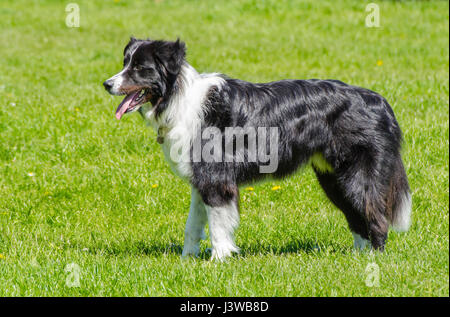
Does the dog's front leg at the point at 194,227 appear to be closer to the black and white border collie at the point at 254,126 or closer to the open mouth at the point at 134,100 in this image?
the black and white border collie at the point at 254,126

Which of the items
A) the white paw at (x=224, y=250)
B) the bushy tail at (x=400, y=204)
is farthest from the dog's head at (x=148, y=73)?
the bushy tail at (x=400, y=204)

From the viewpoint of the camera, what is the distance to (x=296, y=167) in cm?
478

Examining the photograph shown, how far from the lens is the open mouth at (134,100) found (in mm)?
4469

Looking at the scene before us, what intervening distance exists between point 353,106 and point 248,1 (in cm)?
1044

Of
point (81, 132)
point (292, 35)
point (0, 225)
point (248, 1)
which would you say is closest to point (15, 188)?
point (0, 225)

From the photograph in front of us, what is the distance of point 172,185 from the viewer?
6.22 metres

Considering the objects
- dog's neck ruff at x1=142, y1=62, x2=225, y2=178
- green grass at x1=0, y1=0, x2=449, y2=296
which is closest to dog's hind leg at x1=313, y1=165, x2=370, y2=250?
green grass at x1=0, y1=0, x2=449, y2=296

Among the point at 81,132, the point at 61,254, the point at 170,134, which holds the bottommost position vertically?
the point at 61,254

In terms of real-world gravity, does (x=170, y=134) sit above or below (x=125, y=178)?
above

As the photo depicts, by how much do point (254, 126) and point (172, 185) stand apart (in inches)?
72.0

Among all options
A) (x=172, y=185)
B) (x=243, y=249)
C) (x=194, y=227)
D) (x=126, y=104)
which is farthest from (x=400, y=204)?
(x=172, y=185)

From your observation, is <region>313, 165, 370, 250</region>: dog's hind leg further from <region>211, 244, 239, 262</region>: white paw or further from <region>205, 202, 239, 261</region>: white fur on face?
<region>211, 244, 239, 262</region>: white paw

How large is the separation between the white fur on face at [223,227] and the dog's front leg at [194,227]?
0.18 metres

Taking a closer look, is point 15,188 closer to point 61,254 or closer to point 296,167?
point 61,254
